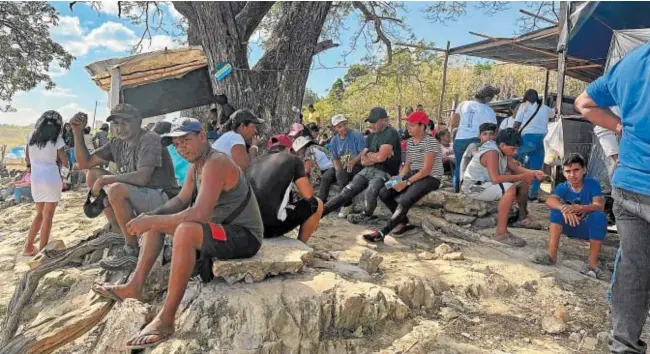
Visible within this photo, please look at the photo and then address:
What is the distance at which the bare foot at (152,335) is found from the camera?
2.67m

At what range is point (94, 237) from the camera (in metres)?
4.66

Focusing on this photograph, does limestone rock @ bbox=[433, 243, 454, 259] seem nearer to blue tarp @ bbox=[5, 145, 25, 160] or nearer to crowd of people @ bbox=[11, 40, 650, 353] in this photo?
crowd of people @ bbox=[11, 40, 650, 353]

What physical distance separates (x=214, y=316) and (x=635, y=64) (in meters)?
2.70

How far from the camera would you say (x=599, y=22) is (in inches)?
285

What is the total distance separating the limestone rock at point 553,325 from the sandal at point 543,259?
1.08m

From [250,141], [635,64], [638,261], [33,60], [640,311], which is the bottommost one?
[640,311]

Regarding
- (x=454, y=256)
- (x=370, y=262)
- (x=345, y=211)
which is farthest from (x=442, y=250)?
(x=345, y=211)

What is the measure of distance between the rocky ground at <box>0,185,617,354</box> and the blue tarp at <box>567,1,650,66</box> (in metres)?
3.55

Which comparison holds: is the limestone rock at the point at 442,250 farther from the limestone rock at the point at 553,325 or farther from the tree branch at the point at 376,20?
the tree branch at the point at 376,20

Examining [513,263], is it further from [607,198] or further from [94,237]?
[94,237]

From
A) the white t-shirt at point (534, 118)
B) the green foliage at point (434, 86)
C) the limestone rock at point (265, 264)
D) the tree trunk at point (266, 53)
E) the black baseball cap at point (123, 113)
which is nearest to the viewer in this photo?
the limestone rock at point (265, 264)

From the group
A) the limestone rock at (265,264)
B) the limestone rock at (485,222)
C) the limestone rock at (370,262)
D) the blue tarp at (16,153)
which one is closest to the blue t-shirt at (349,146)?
the limestone rock at (485,222)

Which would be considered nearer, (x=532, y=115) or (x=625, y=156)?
(x=625, y=156)

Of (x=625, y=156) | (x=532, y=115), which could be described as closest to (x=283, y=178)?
(x=625, y=156)
